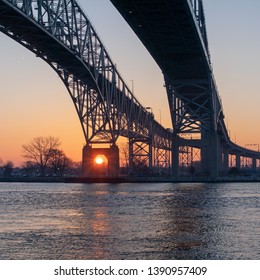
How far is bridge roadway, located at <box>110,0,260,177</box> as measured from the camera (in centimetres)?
4569

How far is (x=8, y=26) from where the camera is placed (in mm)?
43969

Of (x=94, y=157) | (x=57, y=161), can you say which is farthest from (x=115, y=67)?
(x=57, y=161)

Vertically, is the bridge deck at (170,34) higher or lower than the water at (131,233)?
higher

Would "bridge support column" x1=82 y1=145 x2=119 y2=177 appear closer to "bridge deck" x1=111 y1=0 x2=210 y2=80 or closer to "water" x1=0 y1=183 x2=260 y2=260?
"bridge deck" x1=111 y1=0 x2=210 y2=80

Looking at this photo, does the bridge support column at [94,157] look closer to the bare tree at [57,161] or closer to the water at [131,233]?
the bare tree at [57,161]

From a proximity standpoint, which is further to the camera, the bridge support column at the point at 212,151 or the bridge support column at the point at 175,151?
the bridge support column at the point at 175,151

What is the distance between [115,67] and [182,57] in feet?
52.5

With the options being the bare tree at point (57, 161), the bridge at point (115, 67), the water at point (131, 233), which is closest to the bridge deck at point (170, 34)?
the bridge at point (115, 67)

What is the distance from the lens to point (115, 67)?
244 feet

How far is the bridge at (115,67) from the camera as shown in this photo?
4500 cm

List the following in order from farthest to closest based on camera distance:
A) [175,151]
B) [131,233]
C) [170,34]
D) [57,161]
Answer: [57,161]
[175,151]
[170,34]
[131,233]

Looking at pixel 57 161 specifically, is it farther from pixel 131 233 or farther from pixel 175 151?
pixel 131 233

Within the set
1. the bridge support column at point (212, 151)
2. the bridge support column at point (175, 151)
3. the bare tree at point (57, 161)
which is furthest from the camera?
the bare tree at point (57, 161)

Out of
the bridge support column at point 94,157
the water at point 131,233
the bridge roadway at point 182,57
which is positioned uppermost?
the bridge roadway at point 182,57
